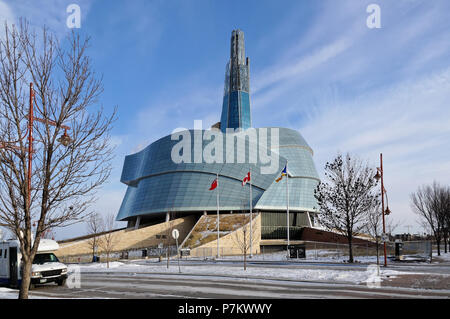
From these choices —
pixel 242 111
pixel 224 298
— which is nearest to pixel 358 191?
pixel 224 298

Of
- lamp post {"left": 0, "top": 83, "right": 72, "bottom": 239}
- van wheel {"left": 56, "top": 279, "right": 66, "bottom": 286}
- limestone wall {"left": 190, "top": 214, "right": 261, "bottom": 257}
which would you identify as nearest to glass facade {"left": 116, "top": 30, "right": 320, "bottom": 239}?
limestone wall {"left": 190, "top": 214, "right": 261, "bottom": 257}

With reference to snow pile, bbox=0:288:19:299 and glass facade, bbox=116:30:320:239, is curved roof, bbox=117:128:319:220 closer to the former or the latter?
glass facade, bbox=116:30:320:239

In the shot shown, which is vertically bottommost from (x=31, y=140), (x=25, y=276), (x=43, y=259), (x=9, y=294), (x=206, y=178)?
(x=9, y=294)

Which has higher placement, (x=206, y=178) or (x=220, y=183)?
(x=206, y=178)

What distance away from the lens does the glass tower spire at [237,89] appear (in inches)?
4464

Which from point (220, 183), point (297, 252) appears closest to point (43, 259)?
point (297, 252)

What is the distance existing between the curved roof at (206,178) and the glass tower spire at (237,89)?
29.2 meters

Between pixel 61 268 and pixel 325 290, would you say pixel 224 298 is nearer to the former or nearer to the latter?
pixel 325 290

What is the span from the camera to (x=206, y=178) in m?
77.9

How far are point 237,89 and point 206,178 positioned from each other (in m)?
45.6

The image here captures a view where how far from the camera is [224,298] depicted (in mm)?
13125

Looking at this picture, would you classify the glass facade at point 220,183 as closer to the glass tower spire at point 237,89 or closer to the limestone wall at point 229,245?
the limestone wall at point 229,245

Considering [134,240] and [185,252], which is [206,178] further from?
[185,252]

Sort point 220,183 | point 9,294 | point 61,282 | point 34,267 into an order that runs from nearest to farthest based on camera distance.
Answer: point 9,294 < point 34,267 < point 61,282 < point 220,183
